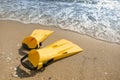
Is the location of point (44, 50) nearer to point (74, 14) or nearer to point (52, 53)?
point (52, 53)

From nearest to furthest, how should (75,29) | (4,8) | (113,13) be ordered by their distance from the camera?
1. (75,29)
2. (113,13)
3. (4,8)

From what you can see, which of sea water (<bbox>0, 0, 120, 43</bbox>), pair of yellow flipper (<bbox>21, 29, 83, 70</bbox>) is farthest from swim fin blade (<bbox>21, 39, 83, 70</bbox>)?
sea water (<bbox>0, 0, 120, 43</bbox>)

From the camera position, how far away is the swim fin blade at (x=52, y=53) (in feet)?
10.6

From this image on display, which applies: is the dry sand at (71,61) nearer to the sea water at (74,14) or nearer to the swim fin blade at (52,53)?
the swim fin blade at (52,53)

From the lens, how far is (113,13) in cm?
532

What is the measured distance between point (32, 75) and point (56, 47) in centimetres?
70

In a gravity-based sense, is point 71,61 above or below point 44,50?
below

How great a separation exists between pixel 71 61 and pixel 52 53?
1.00 feet

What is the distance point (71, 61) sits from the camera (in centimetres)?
350

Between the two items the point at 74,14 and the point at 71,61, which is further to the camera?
the point at 74,14

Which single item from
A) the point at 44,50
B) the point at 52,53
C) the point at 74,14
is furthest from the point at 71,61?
the point at 74,14

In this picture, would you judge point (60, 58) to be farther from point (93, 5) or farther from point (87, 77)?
point (93, 5)

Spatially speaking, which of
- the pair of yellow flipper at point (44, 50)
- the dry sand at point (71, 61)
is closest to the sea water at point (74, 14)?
the dry sand at point (71, 61)

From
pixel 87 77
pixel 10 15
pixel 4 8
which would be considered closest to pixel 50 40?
pixel 87 77
